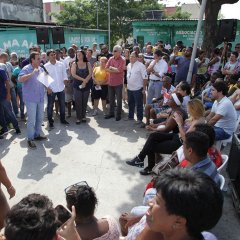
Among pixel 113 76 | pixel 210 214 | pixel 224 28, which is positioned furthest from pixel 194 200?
pixel 224 28

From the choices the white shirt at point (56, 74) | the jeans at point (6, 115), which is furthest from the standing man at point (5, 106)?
the white shirt at point (56, 74)

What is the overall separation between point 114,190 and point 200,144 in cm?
177

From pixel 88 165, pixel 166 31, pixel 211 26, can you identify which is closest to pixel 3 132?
pixel 88 165

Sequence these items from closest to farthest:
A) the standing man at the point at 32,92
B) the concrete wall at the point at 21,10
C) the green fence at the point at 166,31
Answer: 1. the standing man at the point at 32,92
2. the green fence at the point at 166,31
3. the concrete wall at the point at 21,10

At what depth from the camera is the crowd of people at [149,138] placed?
1.37 m

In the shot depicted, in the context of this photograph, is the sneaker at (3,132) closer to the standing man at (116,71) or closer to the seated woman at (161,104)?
the standing man at (116,71)

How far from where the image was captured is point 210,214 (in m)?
1.35

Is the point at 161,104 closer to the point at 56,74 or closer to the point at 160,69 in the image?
the point at 160,69

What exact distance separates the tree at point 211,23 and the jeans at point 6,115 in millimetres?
8477

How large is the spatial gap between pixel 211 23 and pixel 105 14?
22677 mm

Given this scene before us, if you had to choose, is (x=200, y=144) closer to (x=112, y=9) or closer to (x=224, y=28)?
(x=224, y=28)

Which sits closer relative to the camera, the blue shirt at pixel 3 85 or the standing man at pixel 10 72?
the blue shirt at pixel 3 85

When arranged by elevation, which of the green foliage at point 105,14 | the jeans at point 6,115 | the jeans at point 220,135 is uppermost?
the green foliage at point 105,14

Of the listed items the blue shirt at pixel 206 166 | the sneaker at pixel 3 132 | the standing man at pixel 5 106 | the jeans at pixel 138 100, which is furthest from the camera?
the jeans at pixel 138 100
